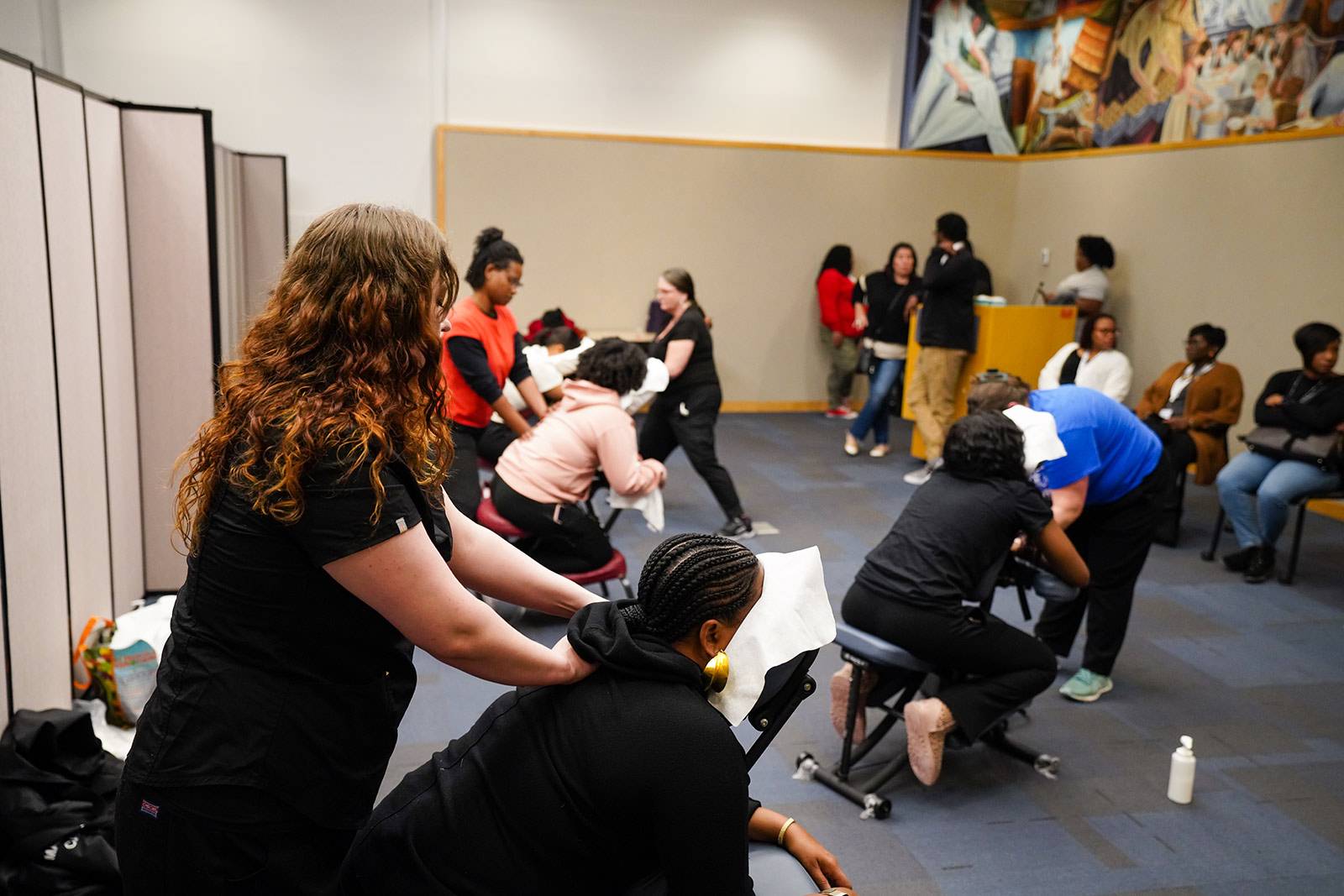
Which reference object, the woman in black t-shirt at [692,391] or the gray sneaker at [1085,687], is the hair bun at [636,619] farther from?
the woman in black t-shirt at [692,391]

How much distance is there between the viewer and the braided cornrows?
1.53 m

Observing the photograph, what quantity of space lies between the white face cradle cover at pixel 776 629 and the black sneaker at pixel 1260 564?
4523 mm

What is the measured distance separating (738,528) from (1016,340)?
3035 mm

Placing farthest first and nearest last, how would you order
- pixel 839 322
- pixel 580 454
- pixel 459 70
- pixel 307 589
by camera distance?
pixel 839 322
pixel 459 70
pixel 580 454
pixel 307 589

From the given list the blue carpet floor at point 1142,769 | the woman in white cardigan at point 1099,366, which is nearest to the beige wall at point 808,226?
the woman in white cardigan at point 1099,366

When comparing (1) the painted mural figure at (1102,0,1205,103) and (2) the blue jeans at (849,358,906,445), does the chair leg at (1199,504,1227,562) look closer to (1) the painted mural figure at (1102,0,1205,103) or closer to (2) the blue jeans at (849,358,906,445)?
(2) the blue jeans at (849,358,906,445)

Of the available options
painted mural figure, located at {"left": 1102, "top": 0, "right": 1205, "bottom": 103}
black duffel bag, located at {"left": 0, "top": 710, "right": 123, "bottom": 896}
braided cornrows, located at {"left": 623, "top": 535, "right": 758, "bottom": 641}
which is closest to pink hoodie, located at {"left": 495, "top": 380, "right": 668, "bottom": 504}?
black duffel bag, located at {"left": 0, "top": 710, "right": 123, "bottom": 896}

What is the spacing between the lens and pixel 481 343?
4.32 metres

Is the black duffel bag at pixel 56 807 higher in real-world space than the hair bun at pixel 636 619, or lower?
lower

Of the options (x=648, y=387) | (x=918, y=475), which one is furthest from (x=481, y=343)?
(x=918, y=475)

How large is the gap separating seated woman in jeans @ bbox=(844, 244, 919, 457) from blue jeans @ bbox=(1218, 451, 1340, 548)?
8.85ft

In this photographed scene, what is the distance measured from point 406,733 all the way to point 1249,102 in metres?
7.22

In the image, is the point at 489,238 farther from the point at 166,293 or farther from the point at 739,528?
the point at 739,528

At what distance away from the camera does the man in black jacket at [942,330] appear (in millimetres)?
7316
